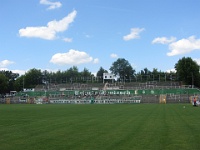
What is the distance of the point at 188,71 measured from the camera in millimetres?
109812

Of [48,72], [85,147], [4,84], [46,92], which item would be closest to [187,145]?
[85,147]

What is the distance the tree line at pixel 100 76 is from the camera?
11088 cm

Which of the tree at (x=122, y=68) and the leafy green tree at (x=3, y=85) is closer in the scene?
the leafy green tree at (x=3, y=85)

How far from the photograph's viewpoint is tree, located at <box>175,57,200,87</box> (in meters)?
110

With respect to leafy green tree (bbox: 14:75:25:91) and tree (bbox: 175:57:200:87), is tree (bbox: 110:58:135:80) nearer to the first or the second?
leafy green tree (bbox: 14:75:25:91)

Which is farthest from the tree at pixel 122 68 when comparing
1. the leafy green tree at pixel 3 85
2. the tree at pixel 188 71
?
the leafy green tree at pixel 3 85

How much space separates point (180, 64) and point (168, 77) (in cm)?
2649

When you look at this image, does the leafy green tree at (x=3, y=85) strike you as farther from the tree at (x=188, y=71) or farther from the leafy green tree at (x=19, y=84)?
the tree at (x=188, y=71)

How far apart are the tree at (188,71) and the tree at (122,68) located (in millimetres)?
50344

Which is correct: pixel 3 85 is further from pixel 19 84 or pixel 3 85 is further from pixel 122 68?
pixel 122 68

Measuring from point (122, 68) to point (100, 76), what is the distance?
12.5 metres

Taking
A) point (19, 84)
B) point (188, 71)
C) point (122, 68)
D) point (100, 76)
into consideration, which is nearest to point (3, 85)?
point (19, 84)

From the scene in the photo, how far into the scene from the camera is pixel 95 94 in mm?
99375

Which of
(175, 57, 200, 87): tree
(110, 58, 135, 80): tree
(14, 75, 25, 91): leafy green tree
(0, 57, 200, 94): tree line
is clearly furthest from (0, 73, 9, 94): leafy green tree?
(175, 57, 200, 87): tree
